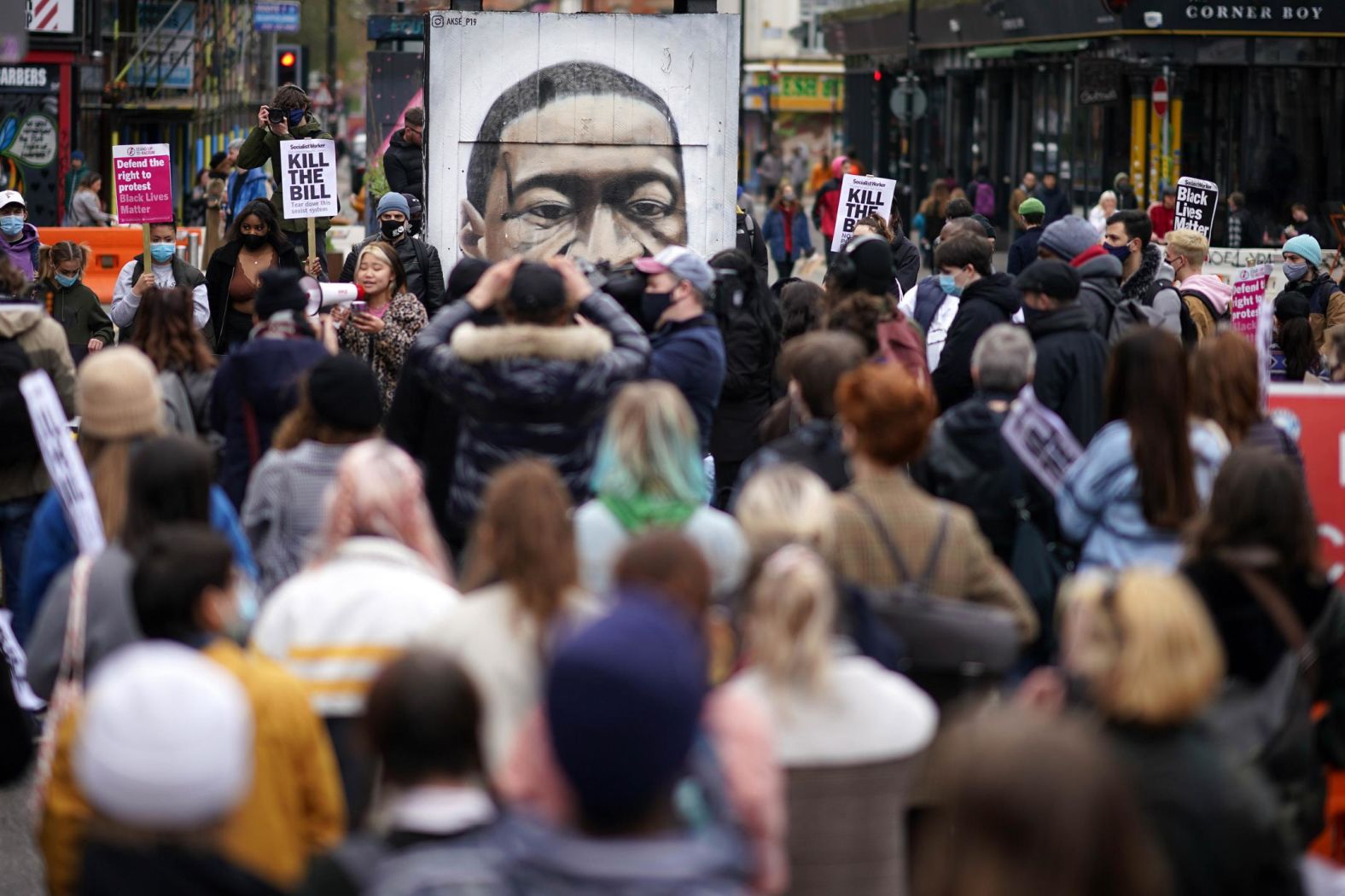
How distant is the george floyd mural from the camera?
487 inches

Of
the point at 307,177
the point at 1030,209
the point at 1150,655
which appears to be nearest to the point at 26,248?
the point at 307,177

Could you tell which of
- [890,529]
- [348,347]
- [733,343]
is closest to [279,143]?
[348,347]

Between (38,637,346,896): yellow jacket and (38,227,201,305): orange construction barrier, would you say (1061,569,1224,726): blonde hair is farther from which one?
(38,227,201,305): orange construction barrier

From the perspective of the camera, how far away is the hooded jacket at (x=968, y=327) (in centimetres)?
933

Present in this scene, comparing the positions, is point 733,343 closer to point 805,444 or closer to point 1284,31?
point 805,444

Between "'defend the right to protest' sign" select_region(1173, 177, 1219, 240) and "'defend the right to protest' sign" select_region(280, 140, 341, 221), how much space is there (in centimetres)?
606

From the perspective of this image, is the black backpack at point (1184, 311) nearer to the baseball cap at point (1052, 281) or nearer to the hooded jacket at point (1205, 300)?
the hooded jacket at point (1205, 300)

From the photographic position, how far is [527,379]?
6.72 meters

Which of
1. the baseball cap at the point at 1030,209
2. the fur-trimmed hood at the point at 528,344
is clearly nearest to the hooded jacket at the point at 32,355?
the fur-trimmed hood at the point at 528,344

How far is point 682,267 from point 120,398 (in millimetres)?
2686

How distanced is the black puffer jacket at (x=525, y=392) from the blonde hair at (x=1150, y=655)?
2986 millimetres

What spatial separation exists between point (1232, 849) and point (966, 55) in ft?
150

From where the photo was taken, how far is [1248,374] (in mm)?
Result: 6727

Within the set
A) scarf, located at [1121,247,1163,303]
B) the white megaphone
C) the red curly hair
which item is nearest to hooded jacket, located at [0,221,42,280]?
the white megaphone
